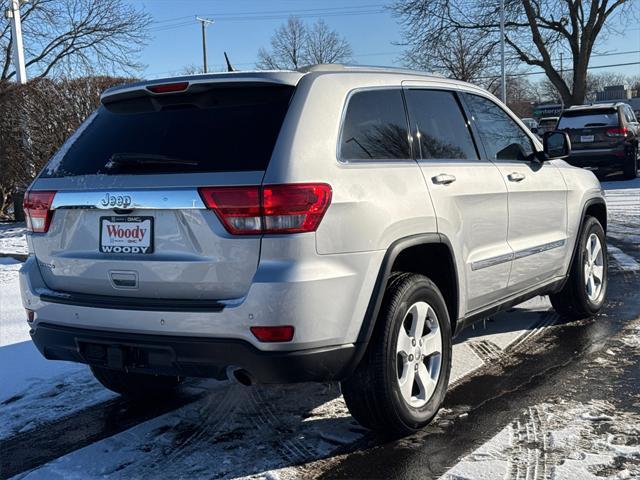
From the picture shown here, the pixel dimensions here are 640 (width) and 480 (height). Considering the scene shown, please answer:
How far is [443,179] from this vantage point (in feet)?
12.1

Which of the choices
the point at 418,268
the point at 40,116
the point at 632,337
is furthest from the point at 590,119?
the point at 418,268

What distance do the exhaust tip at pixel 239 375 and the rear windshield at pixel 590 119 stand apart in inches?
607

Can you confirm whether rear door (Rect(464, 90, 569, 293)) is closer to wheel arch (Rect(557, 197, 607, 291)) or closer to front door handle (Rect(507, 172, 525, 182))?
front door handle (Rect(507, 172, 525, 182))

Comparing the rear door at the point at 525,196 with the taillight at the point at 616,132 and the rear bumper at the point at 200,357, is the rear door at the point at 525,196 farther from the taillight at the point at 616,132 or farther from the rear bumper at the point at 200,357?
the taillight at the point at 616,132

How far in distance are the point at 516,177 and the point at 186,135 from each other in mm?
2286

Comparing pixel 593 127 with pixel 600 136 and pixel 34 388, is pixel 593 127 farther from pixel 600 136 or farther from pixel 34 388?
pixel 34 388

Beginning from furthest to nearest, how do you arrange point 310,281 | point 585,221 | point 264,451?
point 585,221
point 264,451
point 310,281

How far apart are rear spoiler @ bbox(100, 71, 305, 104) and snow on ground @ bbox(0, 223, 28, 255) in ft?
22.8

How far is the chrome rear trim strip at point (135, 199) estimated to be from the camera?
9.69 ft

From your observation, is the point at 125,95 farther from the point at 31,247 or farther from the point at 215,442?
the point at 215,442

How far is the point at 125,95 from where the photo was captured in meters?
3.51

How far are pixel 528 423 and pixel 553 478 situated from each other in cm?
62

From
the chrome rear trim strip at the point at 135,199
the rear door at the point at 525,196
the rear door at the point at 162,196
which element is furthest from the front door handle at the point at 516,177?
the chrome rear trim strip at the point at 135,199

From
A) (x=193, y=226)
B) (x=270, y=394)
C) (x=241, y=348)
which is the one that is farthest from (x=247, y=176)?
(x=270, y=394)
